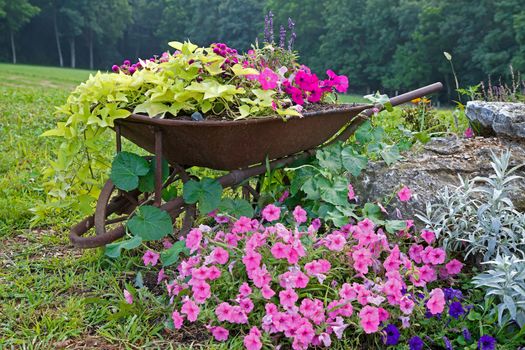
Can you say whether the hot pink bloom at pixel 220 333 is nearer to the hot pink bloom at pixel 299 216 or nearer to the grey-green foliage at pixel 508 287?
the hot pink bloom at pixel 299 216

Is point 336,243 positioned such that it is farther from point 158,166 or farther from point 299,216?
point 158,166

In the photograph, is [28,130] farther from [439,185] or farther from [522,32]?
[522,32]

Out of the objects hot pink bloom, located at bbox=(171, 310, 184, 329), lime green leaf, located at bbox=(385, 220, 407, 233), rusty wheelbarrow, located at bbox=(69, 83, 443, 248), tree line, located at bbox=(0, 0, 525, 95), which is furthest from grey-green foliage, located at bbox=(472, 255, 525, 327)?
tree line, located at bbox=(0, 0, 525, 95)

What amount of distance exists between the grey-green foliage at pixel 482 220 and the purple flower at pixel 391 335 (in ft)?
1.55

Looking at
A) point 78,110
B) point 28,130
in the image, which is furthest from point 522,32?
point 78,110

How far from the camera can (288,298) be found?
1.67 meters

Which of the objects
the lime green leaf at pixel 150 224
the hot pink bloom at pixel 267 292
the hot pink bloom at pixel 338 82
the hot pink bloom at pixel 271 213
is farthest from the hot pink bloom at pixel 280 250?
the hot pink bloom at pixel 338 82

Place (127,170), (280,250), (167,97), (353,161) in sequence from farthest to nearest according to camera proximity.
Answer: (353,161), (127,170), (167,97), (280,250)

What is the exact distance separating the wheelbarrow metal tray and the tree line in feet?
80.1

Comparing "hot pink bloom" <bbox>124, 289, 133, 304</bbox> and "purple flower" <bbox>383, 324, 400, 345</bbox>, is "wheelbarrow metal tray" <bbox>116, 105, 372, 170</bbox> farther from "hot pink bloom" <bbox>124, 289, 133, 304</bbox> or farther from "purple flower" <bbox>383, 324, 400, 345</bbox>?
"purple flower" <bbox>383, 324, 400, 345</bbox>

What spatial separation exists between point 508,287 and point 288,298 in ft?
2.47

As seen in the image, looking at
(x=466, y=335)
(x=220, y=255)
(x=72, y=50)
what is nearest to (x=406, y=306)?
(x=466, y=335)

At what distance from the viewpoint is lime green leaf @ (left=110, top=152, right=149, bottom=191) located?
2105mm

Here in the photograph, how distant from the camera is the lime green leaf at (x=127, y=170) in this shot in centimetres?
211
